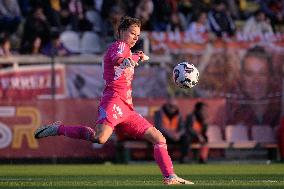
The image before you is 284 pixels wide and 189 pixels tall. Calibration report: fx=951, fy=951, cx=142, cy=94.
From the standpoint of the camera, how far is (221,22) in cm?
2583

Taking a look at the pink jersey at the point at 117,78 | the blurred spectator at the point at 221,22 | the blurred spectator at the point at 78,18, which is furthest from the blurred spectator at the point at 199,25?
the pink jersey at the point at 117,78

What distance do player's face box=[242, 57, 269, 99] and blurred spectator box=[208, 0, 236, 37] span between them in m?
1.75

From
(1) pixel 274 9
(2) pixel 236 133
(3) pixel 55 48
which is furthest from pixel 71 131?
(1) pixel 274 9

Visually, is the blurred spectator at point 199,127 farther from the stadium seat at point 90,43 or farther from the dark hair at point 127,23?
the dark hair at point 127,23

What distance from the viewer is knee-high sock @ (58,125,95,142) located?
1297 cm

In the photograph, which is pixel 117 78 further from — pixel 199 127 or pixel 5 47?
pixel 199 127

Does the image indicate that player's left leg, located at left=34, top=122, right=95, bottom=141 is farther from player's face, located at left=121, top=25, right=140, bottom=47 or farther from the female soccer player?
player's face, located at left=121, top=25, right=140, bottom=47

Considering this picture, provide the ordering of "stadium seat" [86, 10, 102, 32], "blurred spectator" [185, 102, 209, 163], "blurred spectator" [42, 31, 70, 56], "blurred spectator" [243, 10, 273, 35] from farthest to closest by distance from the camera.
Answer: "blurred spectator" [243, 10, 273, 35] → "stadium seat" [86, 10, 102, 32] → "blurred spectator" [185, 102, 209, 163] → "blurred spectator" [42, 31, 70, 56]

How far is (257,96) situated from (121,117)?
11922mm

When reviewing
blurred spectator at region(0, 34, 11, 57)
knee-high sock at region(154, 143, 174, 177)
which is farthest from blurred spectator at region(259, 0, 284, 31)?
knee-high sock at region(154, 143, 174, 177)

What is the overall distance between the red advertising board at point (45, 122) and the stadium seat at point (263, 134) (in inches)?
99.6

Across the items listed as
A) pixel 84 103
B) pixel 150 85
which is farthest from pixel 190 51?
pixel 84 103

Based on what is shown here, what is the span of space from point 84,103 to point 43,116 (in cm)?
106

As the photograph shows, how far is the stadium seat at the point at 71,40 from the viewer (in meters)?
24.2
